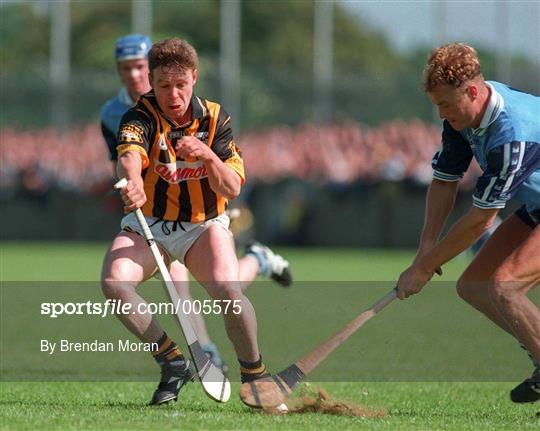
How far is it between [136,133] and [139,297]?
2.86 ft

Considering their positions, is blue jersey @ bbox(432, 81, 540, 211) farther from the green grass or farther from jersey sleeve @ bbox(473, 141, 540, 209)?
the green grass

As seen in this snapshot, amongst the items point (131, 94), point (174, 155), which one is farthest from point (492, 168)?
point (131, 94)

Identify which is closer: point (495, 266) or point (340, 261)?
point (495, 266)

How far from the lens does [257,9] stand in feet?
194

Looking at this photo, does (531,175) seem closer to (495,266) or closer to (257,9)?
(495,266)

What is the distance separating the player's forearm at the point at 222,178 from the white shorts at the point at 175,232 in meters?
0.31

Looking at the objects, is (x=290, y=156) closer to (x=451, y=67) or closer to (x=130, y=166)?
(x=130, y=166)

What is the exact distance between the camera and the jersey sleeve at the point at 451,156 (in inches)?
261

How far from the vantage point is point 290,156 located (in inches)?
933

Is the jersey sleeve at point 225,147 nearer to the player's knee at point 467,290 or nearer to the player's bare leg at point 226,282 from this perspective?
the player's bare leg at point 226,282

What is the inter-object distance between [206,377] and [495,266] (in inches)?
64.5

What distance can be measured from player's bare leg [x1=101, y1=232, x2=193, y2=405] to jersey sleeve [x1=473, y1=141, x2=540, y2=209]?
5.93 feet

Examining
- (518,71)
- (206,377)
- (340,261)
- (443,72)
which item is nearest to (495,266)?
(443,72)

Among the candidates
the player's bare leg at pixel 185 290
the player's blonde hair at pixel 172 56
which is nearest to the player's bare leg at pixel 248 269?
the player's bare leg at pixel 185 290
